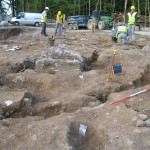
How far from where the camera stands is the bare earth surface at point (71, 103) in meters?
4.09

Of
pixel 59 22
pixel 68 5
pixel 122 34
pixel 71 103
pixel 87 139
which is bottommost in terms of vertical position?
pixel 87 139

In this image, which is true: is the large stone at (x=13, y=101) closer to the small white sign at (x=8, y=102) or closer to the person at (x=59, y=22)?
the small white sign at (x=8, y=102)

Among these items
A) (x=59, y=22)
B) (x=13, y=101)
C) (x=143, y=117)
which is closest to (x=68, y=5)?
(x=59, y=22)

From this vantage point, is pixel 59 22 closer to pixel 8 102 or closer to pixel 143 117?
pixel 8 102

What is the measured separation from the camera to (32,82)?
711 cm

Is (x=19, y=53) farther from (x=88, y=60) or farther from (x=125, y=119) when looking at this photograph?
(x=125, y=119)

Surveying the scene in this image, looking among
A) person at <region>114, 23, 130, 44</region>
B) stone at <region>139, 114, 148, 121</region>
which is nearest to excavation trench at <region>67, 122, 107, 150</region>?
stone at <region>139, 114, 148, 121</region>

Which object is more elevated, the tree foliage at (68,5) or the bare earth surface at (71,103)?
the tree foliage at (68,5)

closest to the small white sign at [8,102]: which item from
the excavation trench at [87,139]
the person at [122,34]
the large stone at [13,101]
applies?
the large stone at [13,101]

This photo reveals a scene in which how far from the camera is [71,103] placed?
558cm

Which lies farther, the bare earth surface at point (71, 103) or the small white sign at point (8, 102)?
the small white sign at point (8, 102)

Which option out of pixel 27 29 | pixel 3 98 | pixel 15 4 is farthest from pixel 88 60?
pixel 15 4

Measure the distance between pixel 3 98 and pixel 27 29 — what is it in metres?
15.2

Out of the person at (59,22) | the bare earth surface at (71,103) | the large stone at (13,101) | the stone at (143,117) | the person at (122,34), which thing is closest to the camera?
the bare earth surface at (71,103)
